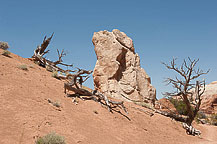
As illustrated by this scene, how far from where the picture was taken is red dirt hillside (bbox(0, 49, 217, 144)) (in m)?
5.97

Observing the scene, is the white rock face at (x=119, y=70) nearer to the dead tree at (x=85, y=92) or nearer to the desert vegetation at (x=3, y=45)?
the dead tree at (x=85, y=92)

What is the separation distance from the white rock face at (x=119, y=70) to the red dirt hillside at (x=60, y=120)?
18.7ft

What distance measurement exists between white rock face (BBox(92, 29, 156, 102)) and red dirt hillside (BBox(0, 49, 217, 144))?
569cm

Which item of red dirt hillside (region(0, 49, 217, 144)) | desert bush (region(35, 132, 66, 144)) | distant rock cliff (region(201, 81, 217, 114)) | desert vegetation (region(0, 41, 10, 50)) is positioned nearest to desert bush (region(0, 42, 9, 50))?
desert vegetation (region(0, 41, 10, 50))

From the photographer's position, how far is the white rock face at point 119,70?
1825 centimetres

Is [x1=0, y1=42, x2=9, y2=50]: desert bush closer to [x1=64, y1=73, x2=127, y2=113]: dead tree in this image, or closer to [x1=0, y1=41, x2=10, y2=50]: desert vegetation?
[x1=0, y1=41, x2=10, y2=50]: desert vegetation

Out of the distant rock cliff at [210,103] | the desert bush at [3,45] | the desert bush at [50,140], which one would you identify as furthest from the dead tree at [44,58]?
the distant rock cliff at [210,103]

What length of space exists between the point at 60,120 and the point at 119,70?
40.7 ft

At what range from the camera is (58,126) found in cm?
684

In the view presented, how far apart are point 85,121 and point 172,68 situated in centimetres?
1058

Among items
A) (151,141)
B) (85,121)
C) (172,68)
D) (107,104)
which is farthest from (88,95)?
(172,68)

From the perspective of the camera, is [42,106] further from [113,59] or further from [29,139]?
[113,59]

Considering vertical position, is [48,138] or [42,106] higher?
[42,106]

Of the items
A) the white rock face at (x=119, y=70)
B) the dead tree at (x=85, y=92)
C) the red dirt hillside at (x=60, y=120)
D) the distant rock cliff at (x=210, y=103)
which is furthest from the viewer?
the distant rock cliff at (x=210, y=103)
